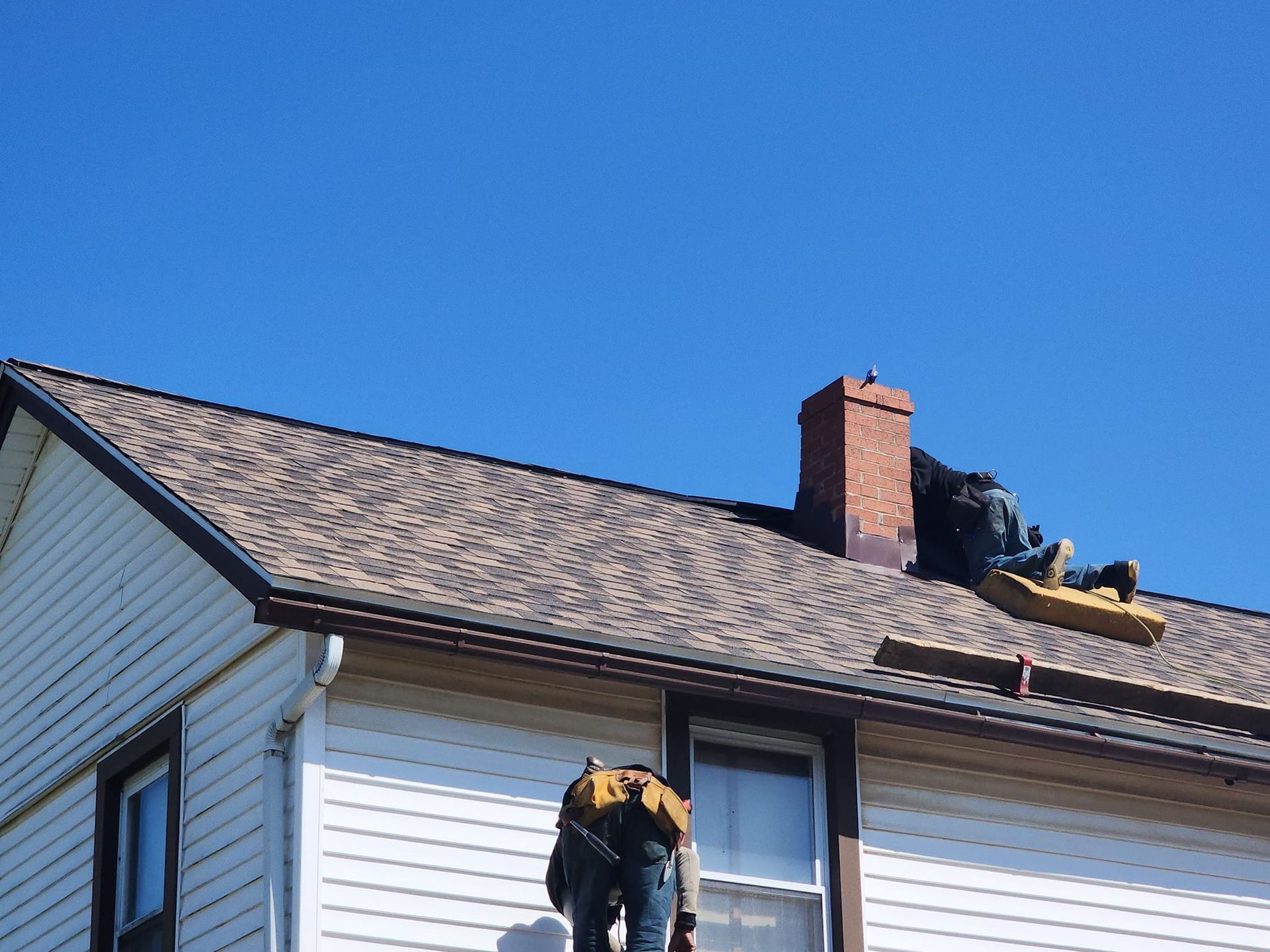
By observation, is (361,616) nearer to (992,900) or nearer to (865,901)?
(865,901)

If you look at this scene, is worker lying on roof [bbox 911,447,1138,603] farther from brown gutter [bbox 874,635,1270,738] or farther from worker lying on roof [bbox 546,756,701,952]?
worker lying on roof [bbox 546,756,701,952]

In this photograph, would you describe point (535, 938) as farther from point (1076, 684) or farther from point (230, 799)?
point (1076, 684)

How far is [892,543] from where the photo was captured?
14555mm

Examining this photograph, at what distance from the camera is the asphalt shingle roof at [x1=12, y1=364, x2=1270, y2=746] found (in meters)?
10.3

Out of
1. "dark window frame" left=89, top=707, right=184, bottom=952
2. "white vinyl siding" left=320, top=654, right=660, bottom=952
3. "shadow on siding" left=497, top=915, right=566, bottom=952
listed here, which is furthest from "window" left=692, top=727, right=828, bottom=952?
"dark window frame" left=89, top=707, right=184, bottom=952

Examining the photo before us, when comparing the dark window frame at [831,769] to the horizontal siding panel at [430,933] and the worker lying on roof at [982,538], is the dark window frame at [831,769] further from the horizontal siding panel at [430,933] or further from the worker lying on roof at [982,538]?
the worker lying on roof at [982,538]

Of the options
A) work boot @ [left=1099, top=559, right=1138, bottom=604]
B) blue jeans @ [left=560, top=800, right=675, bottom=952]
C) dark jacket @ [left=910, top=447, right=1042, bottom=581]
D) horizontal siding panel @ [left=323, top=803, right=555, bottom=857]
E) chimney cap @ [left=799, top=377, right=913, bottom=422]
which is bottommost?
blue jeans @ [left=560, top=800, right=675, bottom=952]

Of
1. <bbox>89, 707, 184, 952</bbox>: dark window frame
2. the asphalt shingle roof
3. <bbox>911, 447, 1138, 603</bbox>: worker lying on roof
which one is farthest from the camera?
<bbox>911, 447, 1138, 603</bbox>: worker lying on roof

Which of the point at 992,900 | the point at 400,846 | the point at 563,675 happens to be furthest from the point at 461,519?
the point at 992,900

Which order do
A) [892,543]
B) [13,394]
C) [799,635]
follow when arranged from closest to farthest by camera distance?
1. [799,635]
2. [13,394]
3. [892,543]

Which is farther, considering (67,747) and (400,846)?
(67,747)

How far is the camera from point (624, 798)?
8805mm

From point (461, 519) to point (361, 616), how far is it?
292 cm

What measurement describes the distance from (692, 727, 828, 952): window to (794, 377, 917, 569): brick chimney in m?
3.99
